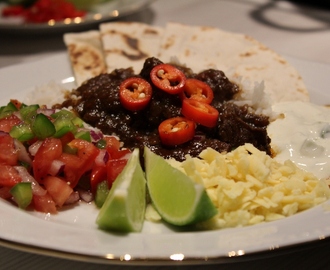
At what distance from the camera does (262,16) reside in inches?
273

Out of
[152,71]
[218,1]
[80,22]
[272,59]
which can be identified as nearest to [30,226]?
[152,71]

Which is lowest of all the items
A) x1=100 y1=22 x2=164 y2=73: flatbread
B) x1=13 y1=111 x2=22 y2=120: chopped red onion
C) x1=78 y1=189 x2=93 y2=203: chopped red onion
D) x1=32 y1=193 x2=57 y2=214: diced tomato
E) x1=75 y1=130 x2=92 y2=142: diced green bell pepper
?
x1=100 y1=22 x2=164 y2=73: flatbread

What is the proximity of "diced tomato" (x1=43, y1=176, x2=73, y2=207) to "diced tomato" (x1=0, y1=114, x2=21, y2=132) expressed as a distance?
0.56 metres

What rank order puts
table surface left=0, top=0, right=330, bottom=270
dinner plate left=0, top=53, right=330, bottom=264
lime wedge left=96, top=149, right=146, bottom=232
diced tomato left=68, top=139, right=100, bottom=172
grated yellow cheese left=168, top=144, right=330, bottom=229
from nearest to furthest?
dinner plate left=0, top=53, right=330, bottom=264, lime wedge left=96, top=149, right=146, bottom=232, grated yellow cheese left=168, top=144, right=330, bottom=229, diced tomato left=68, top=139, right=100, bottom=172, table surface left=0, top=0, right=330, bottom=270

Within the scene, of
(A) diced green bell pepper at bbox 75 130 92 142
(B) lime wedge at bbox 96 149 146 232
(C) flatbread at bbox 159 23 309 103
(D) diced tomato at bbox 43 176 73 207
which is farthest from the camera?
(C) flatbread at bbox 159 23 309 103

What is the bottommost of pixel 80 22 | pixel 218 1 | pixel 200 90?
pixel 218 1

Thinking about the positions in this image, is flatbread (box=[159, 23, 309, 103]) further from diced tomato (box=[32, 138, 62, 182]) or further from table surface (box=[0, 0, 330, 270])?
diced tomato (box=[32, 138, 62, 182])

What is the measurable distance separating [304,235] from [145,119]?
1617mm

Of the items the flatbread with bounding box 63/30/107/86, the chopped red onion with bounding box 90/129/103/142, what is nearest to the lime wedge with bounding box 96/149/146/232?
the chopped red onion with bounding box 90/129/103/142

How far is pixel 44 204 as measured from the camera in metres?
2.52

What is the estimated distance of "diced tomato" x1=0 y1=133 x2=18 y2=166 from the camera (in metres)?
2.63

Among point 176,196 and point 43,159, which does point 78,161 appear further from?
Answer: point 176,196

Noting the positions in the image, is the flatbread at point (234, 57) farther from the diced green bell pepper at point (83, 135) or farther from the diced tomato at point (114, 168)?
the diced tomato at point (114, 168)

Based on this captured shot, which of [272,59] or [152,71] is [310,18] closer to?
[272,59]
